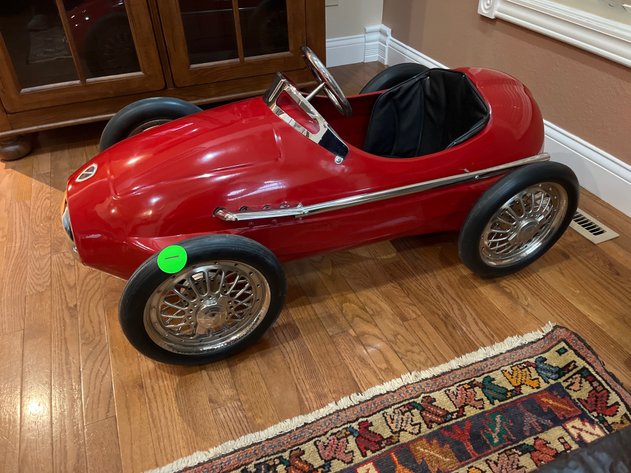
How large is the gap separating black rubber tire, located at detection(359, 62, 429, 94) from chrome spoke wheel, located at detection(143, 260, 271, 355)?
2.78ft

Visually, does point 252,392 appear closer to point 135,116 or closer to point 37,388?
point 37,388

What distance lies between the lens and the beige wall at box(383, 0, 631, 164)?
1.73 meters

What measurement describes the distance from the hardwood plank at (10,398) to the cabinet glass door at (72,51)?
1032mm

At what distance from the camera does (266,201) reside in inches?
48.4

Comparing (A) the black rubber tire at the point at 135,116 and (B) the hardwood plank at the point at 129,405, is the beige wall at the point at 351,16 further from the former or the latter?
(B) the hardwood plank at the point at 129,405

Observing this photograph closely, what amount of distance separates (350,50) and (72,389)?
7.55 ft

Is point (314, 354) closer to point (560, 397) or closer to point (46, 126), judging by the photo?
point (560, 397)

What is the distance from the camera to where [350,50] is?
2865 mm

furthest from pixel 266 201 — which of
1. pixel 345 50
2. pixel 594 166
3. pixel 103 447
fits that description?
pixel 345 50

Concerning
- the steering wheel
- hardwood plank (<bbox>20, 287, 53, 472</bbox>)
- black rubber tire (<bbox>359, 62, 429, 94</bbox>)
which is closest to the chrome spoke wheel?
hardwood plank (<bbox>20, 287, 53, 472</bbox>)

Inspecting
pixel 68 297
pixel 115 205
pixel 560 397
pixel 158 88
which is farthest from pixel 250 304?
pixel 158 88

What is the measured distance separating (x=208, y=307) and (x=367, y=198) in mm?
473

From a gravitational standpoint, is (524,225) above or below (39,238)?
above

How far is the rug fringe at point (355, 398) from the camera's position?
3.62ft
